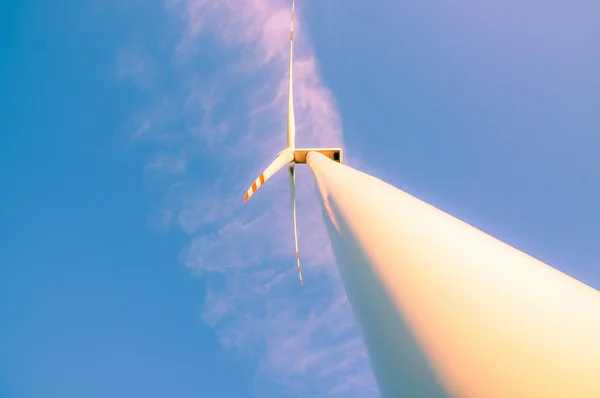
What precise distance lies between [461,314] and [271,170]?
52.0 feet

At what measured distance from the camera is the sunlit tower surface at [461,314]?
2.49 meters

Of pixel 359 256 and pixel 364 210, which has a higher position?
pixel 364 210

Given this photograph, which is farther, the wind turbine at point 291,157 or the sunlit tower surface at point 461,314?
the wind turbine at point 291,157

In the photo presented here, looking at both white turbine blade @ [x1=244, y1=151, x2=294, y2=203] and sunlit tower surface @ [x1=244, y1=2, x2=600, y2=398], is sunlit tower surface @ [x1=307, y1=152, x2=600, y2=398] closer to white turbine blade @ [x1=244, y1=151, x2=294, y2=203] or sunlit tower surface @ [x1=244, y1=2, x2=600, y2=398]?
sunlit tower surface @ [x1=244, y1=2, x2=600, y2=398]

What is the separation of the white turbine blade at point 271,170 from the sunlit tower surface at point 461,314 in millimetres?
11958

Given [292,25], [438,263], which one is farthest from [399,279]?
[292,25]

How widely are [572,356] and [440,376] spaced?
862 mm

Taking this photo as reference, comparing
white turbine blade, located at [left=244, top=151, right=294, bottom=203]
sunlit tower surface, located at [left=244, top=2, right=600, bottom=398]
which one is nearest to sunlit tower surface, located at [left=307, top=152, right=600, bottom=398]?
sunlit tower surface, located at [left=244, top=2, right=600, bottom=398]

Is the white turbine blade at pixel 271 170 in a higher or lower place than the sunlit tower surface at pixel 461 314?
higher

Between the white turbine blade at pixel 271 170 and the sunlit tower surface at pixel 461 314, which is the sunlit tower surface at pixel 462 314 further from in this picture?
the white turbine blade at pixel 271 170

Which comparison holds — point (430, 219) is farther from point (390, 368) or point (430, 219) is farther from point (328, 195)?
point (328, 195)

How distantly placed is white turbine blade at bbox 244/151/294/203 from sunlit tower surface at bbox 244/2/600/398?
39.2ft

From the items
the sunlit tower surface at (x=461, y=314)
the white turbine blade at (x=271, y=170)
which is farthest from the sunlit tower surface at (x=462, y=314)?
the white turbine blade at (x=271, y=170)

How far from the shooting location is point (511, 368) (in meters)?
2.53
